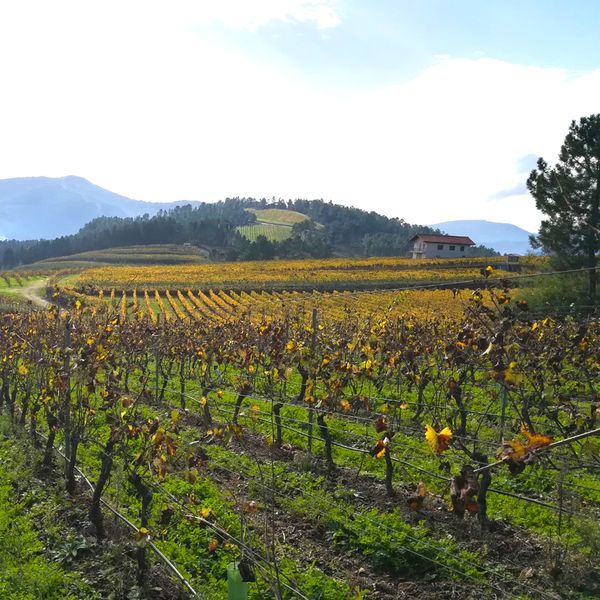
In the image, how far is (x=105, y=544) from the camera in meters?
6.93

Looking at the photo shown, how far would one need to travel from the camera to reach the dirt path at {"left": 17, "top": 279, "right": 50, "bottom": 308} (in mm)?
49253

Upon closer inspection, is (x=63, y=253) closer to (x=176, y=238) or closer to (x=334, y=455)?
(x=176, y=238)

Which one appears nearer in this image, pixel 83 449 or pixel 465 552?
pixel 465 552

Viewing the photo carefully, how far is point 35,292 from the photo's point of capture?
5556 cm

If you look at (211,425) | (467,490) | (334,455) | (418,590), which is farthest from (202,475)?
(467,490)

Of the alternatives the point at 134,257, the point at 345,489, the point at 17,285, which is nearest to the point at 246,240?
the point at 134,257

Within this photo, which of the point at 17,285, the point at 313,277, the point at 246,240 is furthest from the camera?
the point at 246,240

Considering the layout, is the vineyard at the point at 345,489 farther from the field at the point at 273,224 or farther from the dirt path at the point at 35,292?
the field at the point at 273,224

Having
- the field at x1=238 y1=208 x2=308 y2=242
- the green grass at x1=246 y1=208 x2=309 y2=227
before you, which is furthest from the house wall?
the green grass at x1=246 y1=208 x2=309 y2=227

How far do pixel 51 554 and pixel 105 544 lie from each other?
1.95 feet

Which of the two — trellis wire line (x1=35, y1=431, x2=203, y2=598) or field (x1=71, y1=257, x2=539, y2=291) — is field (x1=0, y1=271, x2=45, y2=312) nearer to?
field (x1=71, y1=257, x2=539, y2=291)

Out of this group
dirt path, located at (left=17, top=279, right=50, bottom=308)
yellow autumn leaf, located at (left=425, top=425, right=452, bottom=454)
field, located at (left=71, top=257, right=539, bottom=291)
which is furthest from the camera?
field, located at (left=71, top=257, right=539, bottom=291)

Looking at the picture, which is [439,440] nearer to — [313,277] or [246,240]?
[313,277]

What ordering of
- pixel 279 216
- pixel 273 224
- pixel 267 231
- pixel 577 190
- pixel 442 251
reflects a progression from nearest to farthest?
pixel 577 190, pixel 442 251, pixel 267 231, pixel 273 224, pixel 279 216
